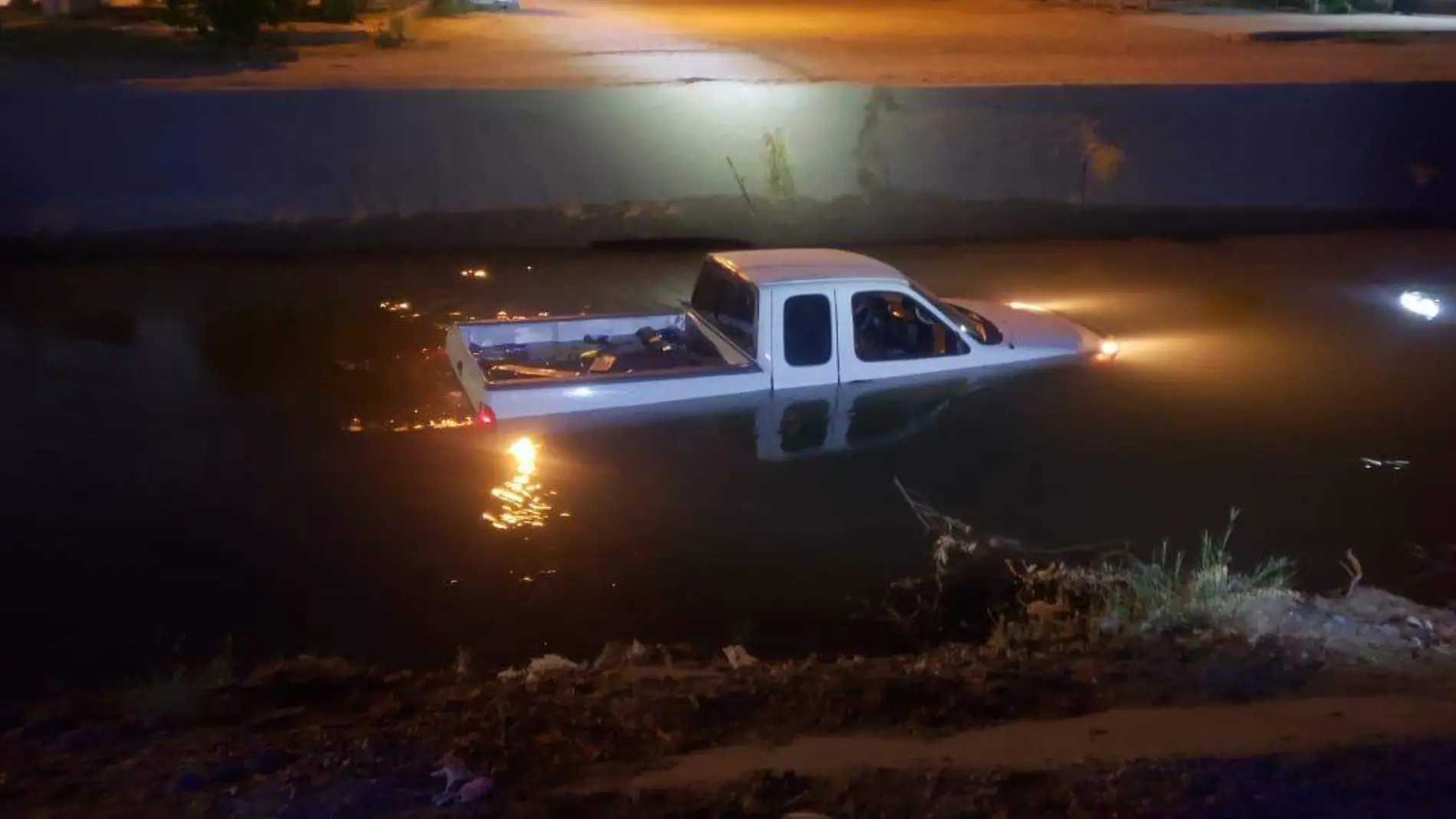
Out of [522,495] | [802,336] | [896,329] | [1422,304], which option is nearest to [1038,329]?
[896,329]

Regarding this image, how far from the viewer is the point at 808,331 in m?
10.5

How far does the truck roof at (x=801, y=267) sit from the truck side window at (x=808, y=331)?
0.53ft

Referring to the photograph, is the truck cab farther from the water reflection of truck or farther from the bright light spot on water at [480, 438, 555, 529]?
the bright light spot on water at [480, 438, 555, 529]

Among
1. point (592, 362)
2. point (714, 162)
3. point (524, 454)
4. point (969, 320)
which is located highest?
point (714, 162)

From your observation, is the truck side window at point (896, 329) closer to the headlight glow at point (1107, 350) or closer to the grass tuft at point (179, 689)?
the headlight glow at point (1107, 350)

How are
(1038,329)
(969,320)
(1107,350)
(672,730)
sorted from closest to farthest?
(672,730)
(969,320)
(1038,329)
(1107,350)

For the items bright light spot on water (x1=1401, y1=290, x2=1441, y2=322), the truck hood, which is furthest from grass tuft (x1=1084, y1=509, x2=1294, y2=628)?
bright light spot on water (x1=1401, y1=290, x2=1441, y2=322)

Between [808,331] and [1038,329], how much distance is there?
7.91 feet

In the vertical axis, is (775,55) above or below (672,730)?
above

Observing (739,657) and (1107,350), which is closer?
(739,657)

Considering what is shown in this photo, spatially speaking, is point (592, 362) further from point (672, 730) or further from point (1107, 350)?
point (672, 730)

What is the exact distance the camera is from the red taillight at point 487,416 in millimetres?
9689

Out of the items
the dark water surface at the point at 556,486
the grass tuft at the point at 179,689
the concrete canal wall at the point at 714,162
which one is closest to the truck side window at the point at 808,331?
the dark water surface at the point at 556,486

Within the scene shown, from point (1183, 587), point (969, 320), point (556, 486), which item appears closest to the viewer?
point (1183, 587)
